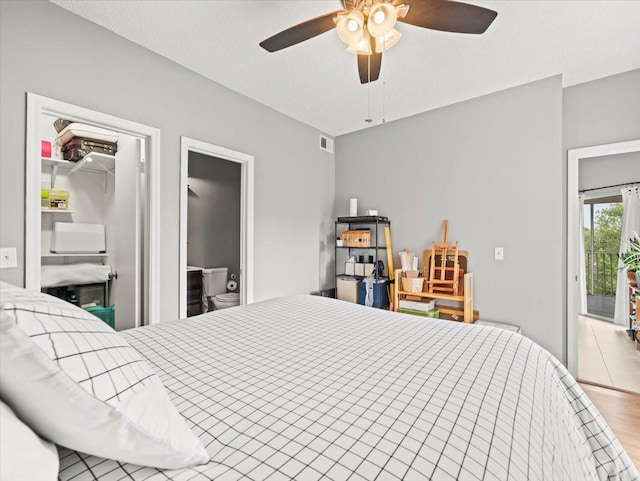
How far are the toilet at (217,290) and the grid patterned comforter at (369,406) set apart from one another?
2.39 metres

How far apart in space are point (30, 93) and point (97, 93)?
346 millimetres

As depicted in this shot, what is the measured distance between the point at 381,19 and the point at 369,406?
5.16 feet

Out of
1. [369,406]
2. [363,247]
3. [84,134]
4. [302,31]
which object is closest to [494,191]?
[363,247]

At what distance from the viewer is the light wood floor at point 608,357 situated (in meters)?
2.69

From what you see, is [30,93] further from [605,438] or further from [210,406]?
[605,438]

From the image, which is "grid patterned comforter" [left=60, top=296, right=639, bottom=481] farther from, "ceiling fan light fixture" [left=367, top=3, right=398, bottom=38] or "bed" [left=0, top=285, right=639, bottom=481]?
"ceiling fan light fixture" [left=367, top=3, right=398, bottom=38]

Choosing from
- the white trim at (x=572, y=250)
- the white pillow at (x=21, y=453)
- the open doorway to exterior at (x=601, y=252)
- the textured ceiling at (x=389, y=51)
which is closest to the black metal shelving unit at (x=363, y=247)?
the textured ceiling at (x=389, y=51)

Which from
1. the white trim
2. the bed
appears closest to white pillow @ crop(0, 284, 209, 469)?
the bed

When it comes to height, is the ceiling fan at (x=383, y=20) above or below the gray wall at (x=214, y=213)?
above

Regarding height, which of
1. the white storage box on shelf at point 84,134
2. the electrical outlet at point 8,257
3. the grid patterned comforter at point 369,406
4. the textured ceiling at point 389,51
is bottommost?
the grid patterned comforter at point 369,406

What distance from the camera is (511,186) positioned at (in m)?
2.84

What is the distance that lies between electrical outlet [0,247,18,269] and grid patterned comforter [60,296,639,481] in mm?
936

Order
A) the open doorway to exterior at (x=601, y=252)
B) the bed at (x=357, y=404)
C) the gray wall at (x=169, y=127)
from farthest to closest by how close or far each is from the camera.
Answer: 1. the open doorway to exterior at (x=601, y=252)
2. the gray wall at (x=169, y=127)
3. the bed at (x=357, y=404)

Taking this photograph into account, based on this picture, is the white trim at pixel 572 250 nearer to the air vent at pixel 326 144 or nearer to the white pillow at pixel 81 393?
the air vent at pixel 326 144
